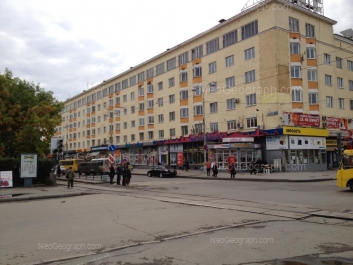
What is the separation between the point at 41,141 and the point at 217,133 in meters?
21.1

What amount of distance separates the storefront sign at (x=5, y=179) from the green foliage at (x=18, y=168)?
794mm

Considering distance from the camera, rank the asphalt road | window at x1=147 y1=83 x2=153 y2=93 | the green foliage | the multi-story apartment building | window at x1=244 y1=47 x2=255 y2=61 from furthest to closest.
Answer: window at x1=147 y1=83 x2=153 y2=93
window at x1=244 y1=47 x2=255 y2=61
the multi-story apartment building
the green foliage
the asphalt road

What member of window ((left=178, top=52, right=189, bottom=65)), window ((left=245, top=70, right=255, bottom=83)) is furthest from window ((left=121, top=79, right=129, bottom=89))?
window ((left=245, top=70, right=255, bottom=83))

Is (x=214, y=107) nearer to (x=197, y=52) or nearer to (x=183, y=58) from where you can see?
(x=197, y=52)

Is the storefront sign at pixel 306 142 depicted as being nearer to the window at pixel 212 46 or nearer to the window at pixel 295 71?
the window at pixel 295 71

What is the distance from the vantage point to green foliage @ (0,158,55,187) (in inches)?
962

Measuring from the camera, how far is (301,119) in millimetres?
37438

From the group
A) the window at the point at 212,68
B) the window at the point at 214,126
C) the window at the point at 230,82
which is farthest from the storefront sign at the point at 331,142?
the window at the point at 212,68

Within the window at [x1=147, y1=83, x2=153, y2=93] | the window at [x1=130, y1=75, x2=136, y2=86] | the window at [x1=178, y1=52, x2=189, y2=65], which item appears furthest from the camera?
the window at [x1=130, y1=75, x2=136, y2=86]

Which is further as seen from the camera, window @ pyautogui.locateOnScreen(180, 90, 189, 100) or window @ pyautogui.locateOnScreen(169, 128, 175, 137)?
window @ pyautogui.locateOnScreen(169, 128, 175, 137)

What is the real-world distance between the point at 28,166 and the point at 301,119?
2788cm

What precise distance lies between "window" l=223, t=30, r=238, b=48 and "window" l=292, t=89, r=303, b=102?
967 cm

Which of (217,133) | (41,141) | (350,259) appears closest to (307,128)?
(217,133)

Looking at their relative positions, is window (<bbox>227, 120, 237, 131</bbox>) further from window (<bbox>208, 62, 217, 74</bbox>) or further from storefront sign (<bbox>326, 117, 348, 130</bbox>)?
storefront sign (<bbox>326, 117, 348, 130</bbox>)
